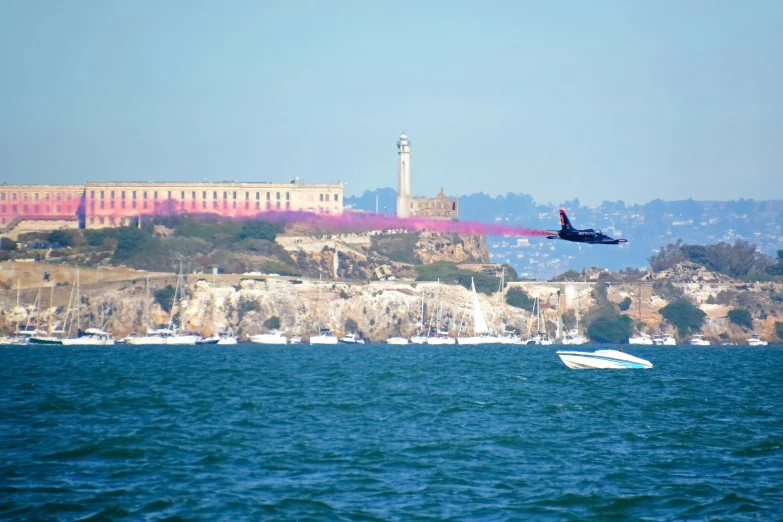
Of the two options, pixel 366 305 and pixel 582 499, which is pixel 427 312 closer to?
pixel 366 305

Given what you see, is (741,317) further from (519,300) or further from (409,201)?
(409,201)

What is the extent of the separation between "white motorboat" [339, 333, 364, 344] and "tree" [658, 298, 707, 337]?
41541mm

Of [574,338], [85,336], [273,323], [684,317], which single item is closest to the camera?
[85,336]

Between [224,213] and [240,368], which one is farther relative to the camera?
[224,213]

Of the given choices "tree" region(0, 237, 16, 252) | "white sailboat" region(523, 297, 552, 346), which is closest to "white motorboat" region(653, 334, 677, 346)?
"white sailboat" region(523, 297, 552, 346)

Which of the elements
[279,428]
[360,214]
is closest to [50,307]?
[360,214]

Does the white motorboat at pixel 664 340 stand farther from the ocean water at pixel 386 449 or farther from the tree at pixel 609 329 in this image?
the ocean water at pixel 386 449

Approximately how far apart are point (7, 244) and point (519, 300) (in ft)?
216

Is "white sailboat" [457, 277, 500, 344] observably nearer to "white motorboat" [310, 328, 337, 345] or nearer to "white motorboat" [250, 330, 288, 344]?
"white motorboat" [310, 328, 337, 345]

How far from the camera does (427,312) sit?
5044 inches

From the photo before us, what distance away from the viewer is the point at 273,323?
120m

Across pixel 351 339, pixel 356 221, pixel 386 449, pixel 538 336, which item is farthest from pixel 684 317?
pixel 386 449

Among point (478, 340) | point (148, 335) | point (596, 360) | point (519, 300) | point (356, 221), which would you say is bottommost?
point (478, 340)

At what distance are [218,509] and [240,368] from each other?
1703 inches
